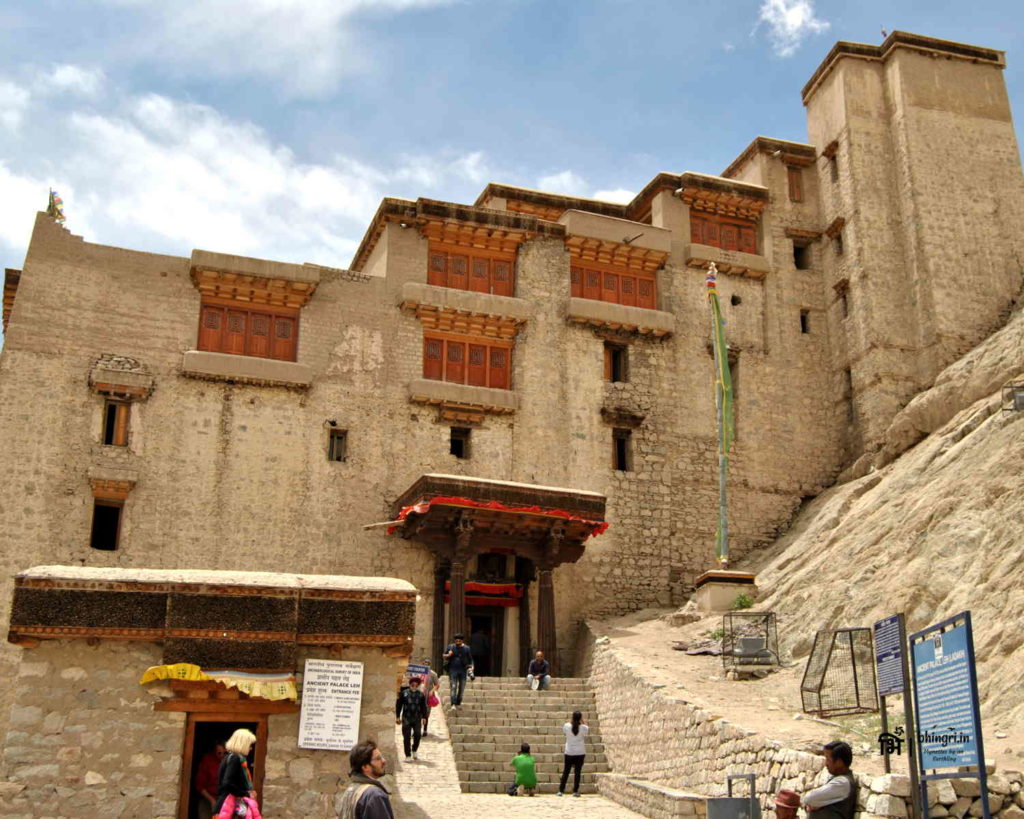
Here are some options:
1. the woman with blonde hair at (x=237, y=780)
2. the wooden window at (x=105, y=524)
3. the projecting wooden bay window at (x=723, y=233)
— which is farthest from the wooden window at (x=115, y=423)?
the woman with blonde hair at (x=237, y=780)

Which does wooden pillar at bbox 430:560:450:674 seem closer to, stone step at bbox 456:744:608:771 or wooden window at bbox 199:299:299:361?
stone step at bbox 456:744:608:771

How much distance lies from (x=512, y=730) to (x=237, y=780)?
35.7 ft

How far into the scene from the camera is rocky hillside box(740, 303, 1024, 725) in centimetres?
1511

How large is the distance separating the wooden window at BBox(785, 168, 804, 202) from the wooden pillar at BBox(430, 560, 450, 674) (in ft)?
48.7

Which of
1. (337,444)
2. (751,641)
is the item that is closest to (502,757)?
(751,641)

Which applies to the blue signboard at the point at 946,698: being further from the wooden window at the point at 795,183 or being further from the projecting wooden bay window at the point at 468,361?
the wooden window at the point at 795,183

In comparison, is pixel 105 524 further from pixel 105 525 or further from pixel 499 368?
pixel 499 368

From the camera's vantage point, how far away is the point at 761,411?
29016 mm

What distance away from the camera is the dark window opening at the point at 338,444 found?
2542cm

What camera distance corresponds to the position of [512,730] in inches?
739

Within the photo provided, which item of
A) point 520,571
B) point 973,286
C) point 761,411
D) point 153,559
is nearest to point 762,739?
point 520,571

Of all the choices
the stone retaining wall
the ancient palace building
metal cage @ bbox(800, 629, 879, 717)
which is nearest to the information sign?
the stone retaining wall

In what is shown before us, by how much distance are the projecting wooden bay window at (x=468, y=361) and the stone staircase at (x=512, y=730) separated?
8.56 meters

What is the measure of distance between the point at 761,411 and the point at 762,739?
16.8 m
